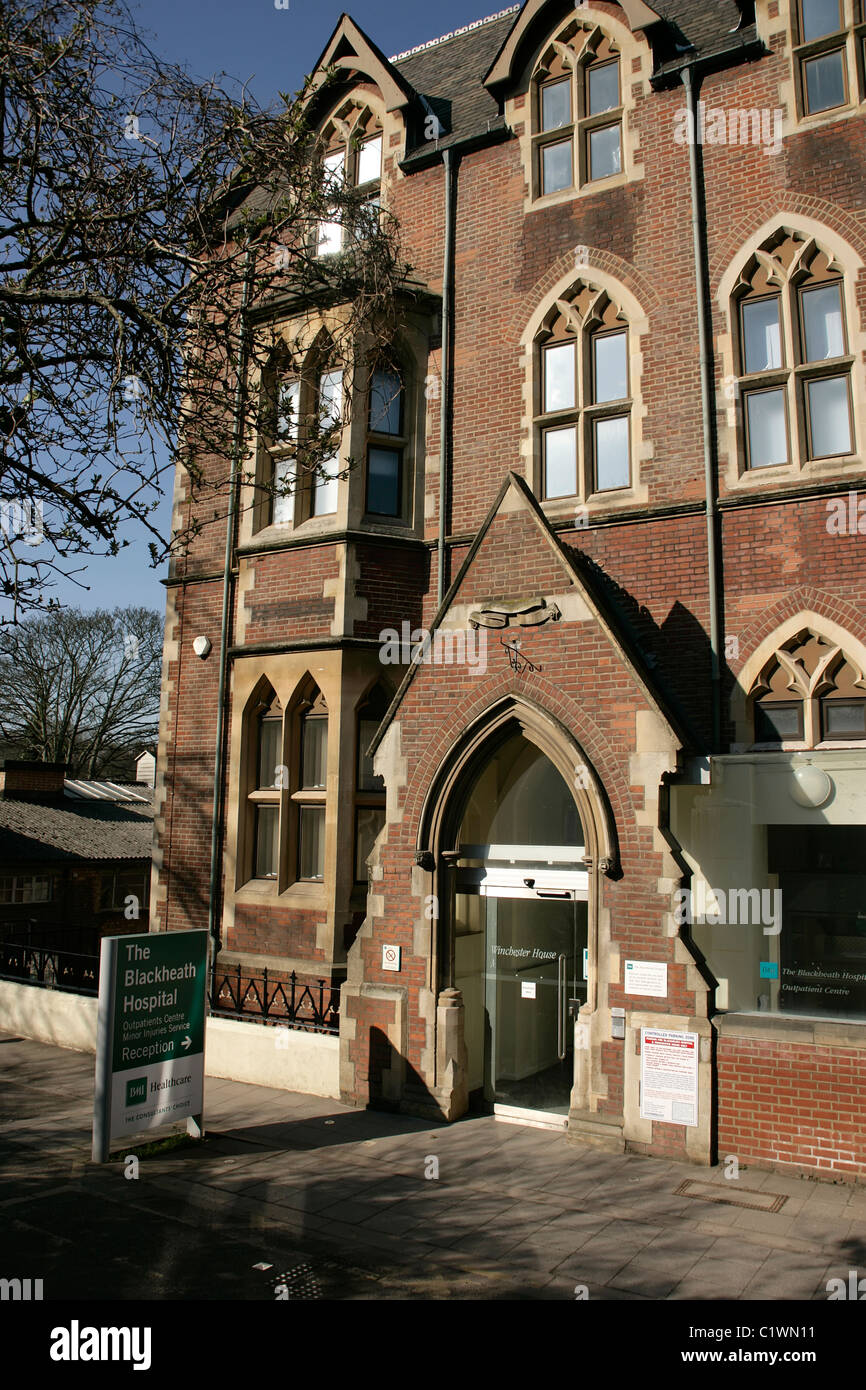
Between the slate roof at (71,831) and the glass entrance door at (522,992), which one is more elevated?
the slate roof at (71,831)

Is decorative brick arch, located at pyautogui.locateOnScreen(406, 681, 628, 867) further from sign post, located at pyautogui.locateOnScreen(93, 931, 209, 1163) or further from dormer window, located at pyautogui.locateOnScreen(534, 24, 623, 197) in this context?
dormer window, located at pyautogui.locateOnScreen(534, 24, 623, 197)

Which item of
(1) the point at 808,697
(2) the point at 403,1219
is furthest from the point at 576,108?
(2) the point at 403,1219

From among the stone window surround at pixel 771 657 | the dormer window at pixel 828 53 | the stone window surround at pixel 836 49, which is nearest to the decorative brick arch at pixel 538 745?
the stone window surround at pixel 771 657

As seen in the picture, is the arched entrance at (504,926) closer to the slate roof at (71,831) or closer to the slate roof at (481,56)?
the slate roof at (481,56)

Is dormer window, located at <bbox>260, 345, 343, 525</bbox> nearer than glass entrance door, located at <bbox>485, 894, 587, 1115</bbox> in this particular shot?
No

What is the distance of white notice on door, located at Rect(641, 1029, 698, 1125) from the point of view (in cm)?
815

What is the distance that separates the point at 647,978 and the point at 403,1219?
9.35ft

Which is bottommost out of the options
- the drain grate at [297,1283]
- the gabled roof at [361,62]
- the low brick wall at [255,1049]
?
the drain grate at [297,1283]

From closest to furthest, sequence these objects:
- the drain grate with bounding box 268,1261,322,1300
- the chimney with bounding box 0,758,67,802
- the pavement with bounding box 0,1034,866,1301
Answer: the drain grate with bounding box 268,1261,322,1300
the pavement with bounding box 0,1034,866,1301
the chimney with bounding box 0,758,67,802

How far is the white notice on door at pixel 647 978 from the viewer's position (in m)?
8.39

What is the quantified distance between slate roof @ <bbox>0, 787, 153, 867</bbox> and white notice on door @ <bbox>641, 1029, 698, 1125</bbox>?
2083cm

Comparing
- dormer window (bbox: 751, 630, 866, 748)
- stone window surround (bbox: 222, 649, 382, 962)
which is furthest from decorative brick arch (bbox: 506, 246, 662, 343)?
stone window surround (bbox: 222, 649, 382, 962)

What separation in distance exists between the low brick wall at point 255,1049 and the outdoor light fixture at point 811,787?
209 inches
